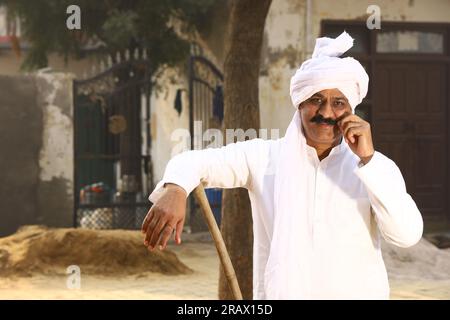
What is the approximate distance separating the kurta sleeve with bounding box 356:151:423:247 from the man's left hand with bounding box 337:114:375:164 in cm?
3

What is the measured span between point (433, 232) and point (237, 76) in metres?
6.69

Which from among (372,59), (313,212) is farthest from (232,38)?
(372,59)

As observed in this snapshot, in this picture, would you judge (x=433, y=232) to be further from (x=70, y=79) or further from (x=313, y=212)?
(x=313, y=212)

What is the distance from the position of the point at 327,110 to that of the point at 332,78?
0.13 metres

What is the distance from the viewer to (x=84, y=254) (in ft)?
31.1

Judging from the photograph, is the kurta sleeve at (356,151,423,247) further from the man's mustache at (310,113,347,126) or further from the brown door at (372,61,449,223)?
the brown door at (372,61,449,223)

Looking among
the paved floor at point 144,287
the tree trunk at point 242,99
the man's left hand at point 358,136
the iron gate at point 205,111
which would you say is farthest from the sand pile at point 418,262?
the man's left hand at point 358,136

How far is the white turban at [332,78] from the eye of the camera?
3072 millimetres

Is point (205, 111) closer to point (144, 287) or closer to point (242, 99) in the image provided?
point (144, 287)

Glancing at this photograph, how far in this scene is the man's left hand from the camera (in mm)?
2838

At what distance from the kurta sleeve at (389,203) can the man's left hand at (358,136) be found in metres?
0.03

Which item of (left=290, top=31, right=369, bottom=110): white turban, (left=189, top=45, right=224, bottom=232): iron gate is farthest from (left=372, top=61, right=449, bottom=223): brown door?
(left=290, top=31, right=369, bottom=110): white turban

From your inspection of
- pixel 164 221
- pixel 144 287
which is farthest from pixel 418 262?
pixel 164 221

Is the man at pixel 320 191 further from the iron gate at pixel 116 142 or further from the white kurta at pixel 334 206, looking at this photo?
the iron gate at pixel 116 142
